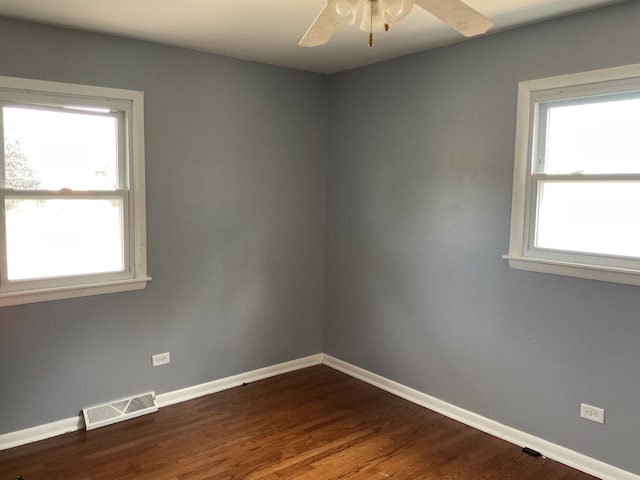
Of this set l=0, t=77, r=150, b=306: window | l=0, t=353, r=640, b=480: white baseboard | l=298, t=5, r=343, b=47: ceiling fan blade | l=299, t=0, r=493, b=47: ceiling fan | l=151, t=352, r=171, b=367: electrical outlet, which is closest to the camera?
l=299, t=0, r=493, b=47: ceiling fan

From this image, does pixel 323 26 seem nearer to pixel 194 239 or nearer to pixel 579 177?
pixel 579 177

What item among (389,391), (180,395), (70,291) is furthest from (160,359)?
(389,391)

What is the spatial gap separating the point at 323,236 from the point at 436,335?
Result: 4.54 feet

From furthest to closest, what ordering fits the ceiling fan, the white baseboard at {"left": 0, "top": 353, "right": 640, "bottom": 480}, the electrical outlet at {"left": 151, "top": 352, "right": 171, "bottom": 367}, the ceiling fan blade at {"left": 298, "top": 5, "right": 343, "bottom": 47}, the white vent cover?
1. the electrical outlet at {"left": 151, "top": 352, "right": 171, "bottom": 367}
2. the white vent cover
3. the white baseboard at {"left": 0, "top": 353, "right": 640, "bottom": 480}
4. the ceiling fan blade at {"left": 298, "top": 5, "right": 343, "bottom": 47}
5. the ceiling fan

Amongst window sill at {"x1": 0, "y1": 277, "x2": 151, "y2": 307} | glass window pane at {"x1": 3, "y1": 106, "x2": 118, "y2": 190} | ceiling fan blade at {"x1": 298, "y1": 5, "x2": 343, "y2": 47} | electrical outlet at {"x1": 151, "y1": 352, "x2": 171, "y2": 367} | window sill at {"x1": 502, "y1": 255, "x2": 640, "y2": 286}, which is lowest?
electrical outlet at {"x1": 151, "y1": 352, "x2": 171, "y2": 367}

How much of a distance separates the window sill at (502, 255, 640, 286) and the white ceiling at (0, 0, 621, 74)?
1.36m

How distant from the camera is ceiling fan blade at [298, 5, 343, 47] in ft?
5.71

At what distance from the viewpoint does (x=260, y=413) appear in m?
3.44

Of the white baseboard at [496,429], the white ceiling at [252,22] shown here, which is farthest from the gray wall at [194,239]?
the white baseboard at [496,429]

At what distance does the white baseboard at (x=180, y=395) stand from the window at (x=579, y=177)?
2.11 metres

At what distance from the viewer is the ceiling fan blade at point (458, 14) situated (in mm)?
1635

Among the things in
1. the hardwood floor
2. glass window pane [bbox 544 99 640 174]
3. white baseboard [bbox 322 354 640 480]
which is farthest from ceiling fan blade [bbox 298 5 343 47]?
white baseboard [bbox 322 354 640 480]

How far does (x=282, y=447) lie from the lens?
3.01 m

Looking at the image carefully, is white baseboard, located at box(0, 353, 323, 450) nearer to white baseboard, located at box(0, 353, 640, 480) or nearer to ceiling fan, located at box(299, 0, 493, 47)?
white baseboard, located at box(0, 353, 640, 480)
